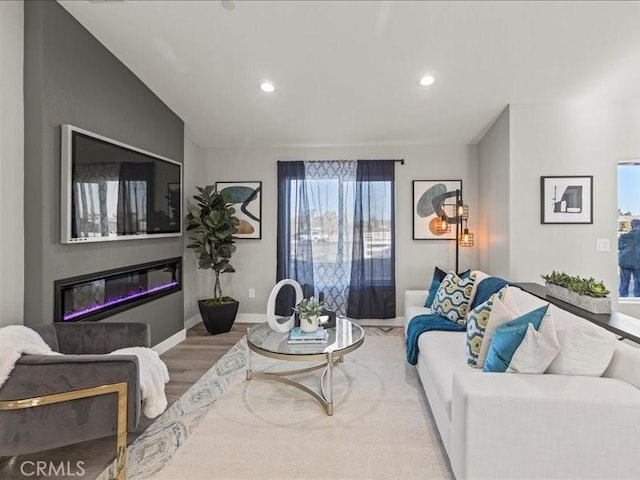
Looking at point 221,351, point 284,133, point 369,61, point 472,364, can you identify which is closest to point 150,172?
point 284,133

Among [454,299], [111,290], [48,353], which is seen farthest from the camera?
[454,299]

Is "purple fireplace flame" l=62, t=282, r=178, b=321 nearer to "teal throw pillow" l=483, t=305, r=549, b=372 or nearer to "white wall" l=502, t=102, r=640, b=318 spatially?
"teal throw pillow" l=483, t=305, r=549, b=372

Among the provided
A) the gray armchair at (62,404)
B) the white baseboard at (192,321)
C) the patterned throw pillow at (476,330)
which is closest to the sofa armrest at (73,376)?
the gray armchair at (62,404)

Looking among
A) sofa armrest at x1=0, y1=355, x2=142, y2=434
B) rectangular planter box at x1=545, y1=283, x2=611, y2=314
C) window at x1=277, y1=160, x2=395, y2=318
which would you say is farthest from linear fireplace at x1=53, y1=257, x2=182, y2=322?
rectangular planter box at x1=545, y1=283, x2=611, y2=314

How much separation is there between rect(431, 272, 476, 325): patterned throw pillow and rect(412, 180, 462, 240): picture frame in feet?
4.44

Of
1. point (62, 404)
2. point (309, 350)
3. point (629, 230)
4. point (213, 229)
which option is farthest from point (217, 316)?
point (629, 230)

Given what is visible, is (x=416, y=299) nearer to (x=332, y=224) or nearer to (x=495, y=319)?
(x=332, y=224)

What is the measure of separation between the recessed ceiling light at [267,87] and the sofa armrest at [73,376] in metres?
2.70

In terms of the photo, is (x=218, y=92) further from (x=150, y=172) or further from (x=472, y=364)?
(x=472, y=364)

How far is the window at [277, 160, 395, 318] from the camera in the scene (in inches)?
183

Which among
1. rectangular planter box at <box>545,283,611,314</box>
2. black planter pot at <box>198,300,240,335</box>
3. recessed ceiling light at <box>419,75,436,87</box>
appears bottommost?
black planter pot at <box>198,300,240,335</box>

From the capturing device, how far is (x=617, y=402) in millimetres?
1471

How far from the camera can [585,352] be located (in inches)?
67.5

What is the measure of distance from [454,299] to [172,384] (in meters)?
2.59
